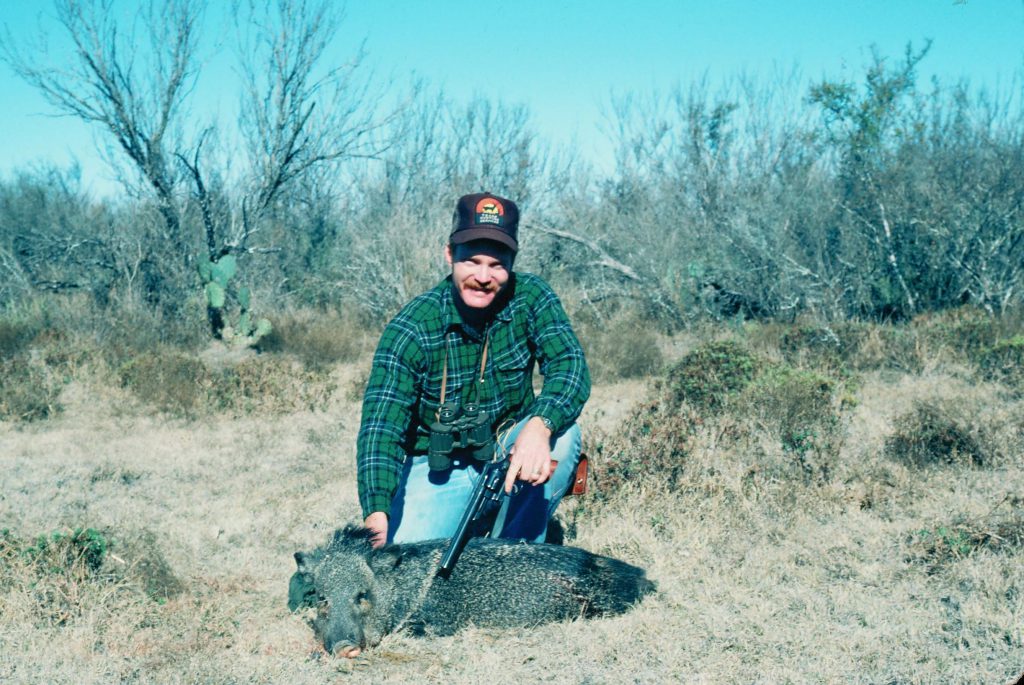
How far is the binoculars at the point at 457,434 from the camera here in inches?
151

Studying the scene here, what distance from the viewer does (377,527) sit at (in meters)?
3.43

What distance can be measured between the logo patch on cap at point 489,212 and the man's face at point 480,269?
11 centimetres

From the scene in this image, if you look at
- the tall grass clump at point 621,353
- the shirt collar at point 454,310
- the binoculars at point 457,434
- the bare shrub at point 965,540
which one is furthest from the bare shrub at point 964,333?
the binoculars at point 457,434

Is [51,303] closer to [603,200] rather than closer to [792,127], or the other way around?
[603,200]

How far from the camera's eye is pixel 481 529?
3.83 m

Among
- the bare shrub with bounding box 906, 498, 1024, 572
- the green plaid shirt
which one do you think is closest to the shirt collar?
the green plaid shirt

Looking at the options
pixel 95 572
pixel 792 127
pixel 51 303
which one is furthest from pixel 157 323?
pixel 792 127

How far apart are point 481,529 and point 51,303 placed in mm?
11054

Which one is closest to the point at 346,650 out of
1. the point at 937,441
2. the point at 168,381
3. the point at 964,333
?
the point at 937,441

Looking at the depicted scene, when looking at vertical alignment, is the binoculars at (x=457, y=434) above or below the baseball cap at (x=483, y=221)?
below

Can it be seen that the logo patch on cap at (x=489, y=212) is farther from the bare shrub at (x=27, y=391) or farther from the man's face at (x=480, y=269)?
the bare shrub at (x=27, y=391)

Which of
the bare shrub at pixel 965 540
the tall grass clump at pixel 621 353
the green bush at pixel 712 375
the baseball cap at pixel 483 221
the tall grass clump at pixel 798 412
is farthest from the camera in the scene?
the tall grass clump at pixel 621 353

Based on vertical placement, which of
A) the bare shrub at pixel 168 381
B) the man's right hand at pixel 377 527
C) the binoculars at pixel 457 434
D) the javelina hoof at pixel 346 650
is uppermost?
the binoculars at pixel 457 434

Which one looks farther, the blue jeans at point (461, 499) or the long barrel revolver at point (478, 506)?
the blue jeans at point (461, 499)
